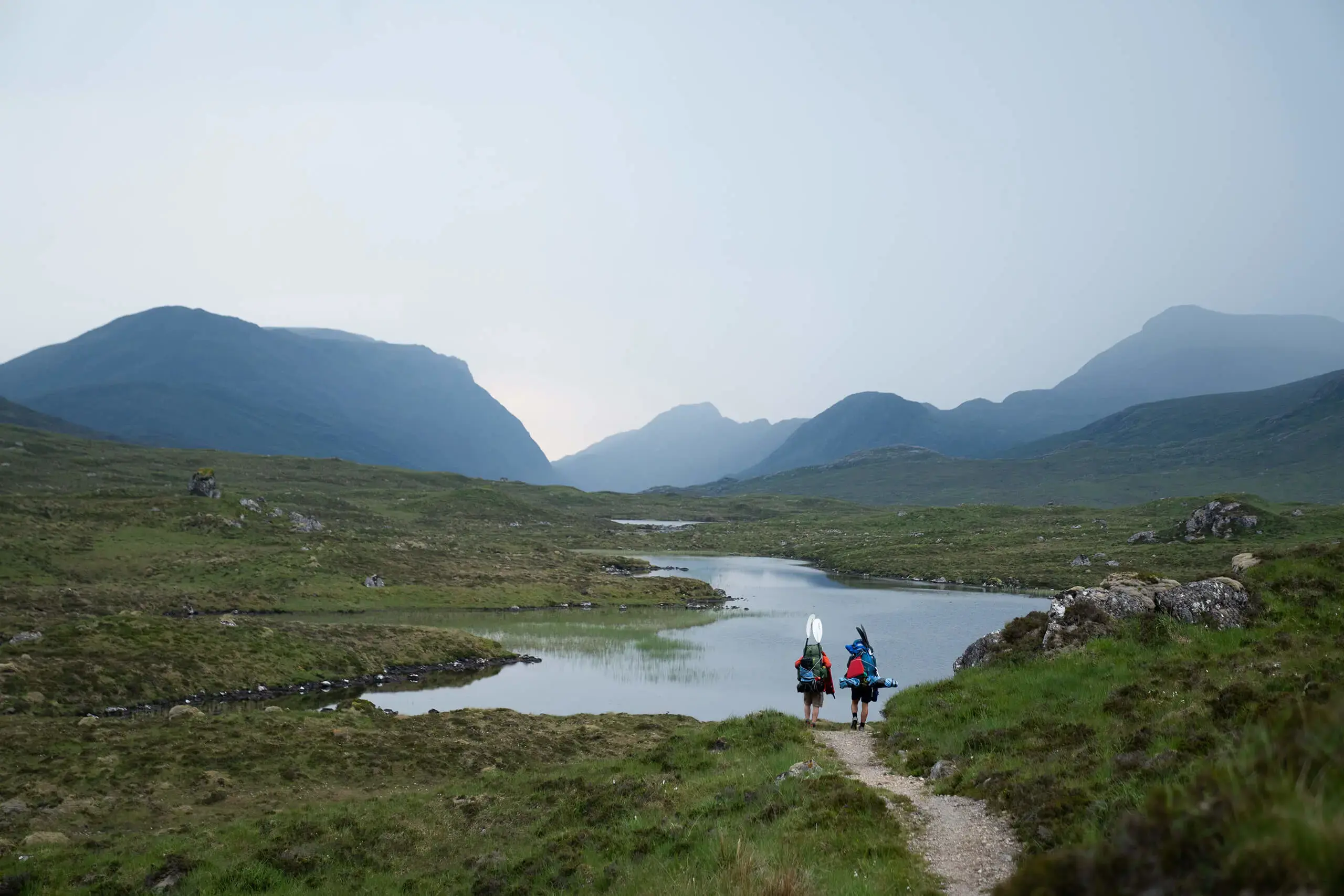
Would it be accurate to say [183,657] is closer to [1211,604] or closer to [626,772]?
[626,772]

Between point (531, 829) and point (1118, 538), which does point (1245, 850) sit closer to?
point (531, 829)

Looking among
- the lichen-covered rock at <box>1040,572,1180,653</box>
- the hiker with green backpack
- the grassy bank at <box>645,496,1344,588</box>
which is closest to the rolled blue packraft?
the hiker with green backpack

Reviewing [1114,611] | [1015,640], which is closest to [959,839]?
[1015,640]

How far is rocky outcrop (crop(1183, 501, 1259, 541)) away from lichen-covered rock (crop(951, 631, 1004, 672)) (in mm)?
102425

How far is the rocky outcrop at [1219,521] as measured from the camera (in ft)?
348

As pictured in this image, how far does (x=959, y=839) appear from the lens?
13289 millimetres

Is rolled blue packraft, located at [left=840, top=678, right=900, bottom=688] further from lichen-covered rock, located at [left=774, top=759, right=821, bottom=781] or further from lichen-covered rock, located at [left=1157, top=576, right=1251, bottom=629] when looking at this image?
lichen-covered rock, located at [left=1157, top=576, right=1251, bottom=629]

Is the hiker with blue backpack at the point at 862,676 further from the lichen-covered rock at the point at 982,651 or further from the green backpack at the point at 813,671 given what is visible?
the lichen-covered rock at the point at 982,651

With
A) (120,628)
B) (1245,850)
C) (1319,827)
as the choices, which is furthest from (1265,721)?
(120,628)

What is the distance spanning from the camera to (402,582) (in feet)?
285

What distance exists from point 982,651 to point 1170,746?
16.5 m

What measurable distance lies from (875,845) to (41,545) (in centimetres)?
8983

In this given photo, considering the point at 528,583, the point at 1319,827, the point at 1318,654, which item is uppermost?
the point at 1319,827

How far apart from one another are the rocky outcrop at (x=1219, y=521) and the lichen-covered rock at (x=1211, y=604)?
4130 inches
